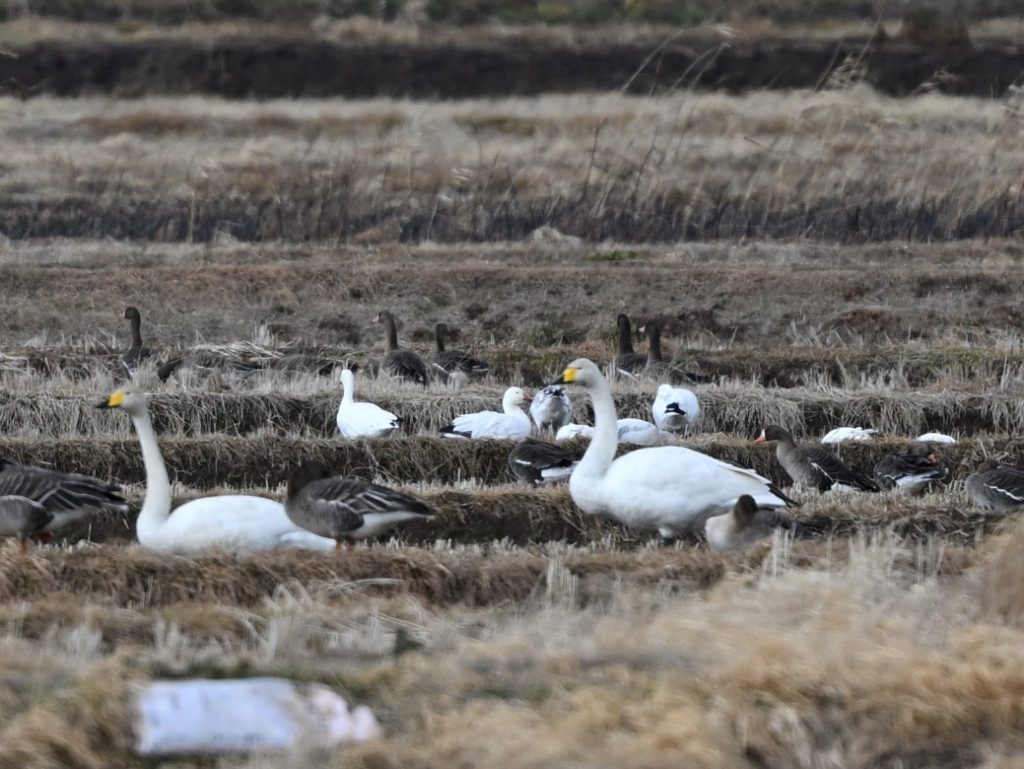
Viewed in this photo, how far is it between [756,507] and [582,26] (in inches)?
1470

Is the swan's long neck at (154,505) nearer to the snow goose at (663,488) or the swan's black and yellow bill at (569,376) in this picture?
the snow goose at (663,488)

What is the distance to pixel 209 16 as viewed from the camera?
44.9m

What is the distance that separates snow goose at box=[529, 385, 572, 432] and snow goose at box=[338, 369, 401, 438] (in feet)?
3.82

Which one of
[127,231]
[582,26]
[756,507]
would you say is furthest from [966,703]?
[582,26]

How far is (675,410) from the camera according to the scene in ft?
40.9

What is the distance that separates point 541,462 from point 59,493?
3.34 metres

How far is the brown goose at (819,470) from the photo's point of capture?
1099cm

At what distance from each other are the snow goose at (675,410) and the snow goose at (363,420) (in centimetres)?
193

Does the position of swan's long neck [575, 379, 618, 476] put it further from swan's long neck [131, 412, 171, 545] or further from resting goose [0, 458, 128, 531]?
resting goose [0, 458, 128, 531]

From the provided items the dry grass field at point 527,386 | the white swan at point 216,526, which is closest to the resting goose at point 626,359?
the dry grass field at point 527,386

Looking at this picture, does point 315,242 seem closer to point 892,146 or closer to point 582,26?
point 892,146

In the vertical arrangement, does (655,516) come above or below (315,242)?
above

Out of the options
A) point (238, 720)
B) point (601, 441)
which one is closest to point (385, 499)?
point (601, 441)

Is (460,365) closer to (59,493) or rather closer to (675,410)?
(675,410)
